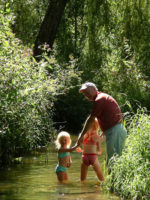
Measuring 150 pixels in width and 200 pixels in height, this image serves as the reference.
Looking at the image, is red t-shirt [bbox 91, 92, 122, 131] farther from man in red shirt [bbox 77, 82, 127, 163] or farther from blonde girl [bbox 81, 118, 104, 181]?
blonde girl [bbox 81, 118, 104, 181]

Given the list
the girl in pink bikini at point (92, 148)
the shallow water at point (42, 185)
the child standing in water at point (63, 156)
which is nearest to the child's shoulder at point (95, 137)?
the girl in pink bikini at point (92, 148)

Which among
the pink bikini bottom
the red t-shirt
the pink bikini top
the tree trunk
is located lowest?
the pink bikini bottom

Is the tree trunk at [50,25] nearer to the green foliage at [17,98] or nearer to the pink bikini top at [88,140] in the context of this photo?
the green foliage at [17,98]

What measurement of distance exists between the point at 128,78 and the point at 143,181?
40.3 ft

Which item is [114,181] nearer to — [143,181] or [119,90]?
[143,181]

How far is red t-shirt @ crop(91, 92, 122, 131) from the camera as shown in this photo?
742 centimetres

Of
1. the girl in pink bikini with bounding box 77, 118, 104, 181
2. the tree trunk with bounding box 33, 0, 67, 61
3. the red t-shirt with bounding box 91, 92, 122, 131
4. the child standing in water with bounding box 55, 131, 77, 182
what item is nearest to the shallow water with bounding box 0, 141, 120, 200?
the child standing in water with bounding box 55, 131, 77, 182

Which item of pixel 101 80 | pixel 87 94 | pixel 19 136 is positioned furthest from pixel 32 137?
pixel 101 80

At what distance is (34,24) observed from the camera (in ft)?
80.3

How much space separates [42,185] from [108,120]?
178 centimetres

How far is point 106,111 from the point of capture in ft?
24.5

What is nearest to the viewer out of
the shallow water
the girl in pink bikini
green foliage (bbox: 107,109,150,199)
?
green foliage (bbox: 107,109,150,199)

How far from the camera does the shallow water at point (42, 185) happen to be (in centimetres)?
718

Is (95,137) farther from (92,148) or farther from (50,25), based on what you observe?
(50,25)
